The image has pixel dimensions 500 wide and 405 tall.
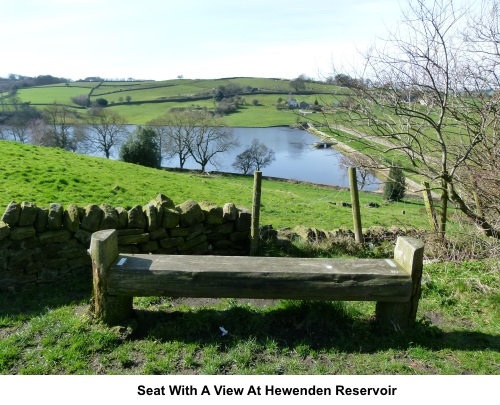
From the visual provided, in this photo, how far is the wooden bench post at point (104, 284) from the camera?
3719 mm

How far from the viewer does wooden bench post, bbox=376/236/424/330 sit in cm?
382

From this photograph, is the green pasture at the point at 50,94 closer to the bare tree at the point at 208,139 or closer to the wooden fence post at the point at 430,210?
the bare tree at the point at 208,139


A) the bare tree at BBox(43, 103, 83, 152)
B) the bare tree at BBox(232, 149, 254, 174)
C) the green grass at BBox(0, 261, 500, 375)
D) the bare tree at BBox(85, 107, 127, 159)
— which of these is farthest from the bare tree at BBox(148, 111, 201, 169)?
the green grass at BBox(0, 261, 500, 375)

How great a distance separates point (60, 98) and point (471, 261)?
84.8m

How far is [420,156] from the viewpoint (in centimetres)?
674

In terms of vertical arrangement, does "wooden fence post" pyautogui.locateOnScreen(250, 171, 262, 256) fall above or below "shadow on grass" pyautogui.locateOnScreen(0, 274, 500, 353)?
above

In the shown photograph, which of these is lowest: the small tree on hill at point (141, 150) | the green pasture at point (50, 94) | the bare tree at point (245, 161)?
the bare tree at point (245, 161)

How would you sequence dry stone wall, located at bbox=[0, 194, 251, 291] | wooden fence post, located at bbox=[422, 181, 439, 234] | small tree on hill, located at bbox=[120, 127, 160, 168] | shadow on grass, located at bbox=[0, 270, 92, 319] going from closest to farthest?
shadow on grass, located at bbox=[0, 270, 92, 319] → dry stone wall, located at bbox=[0, 194, 251, 291] → wooden fence post, located at bbox=[422, 181, 439, 234] → small tree on hill, located at bbox=[120, 127, 160, 168]

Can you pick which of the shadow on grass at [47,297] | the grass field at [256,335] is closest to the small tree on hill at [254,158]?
the shadow on grass at [47,297]

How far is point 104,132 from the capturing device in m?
50.2

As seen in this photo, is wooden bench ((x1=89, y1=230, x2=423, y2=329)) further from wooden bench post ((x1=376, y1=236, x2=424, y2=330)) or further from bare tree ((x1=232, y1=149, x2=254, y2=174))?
bare tree ((x1=232, y1=149, x2=254, y2=174))

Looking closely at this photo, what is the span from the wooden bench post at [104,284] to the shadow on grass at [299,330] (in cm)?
28

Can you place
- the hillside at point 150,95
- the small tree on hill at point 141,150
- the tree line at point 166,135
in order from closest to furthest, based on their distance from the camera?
the small tree on hill at point 141,150 → the tree line at point 166,135 → the hillside at point 150,95

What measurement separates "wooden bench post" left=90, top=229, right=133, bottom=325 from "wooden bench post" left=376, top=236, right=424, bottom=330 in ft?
8.99
